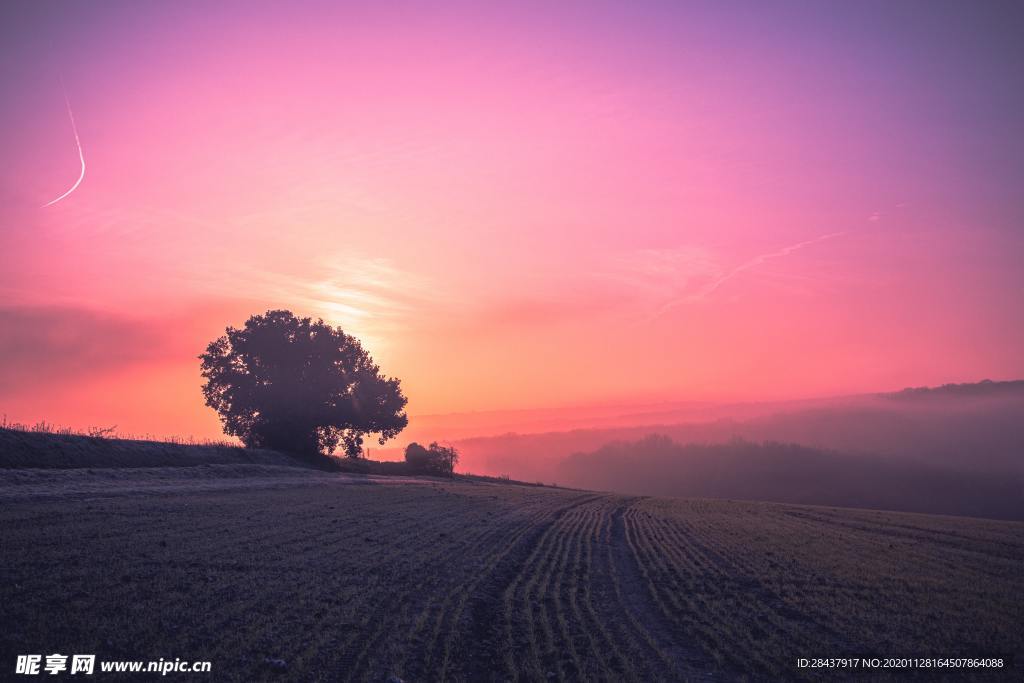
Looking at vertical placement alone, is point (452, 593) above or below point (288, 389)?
below

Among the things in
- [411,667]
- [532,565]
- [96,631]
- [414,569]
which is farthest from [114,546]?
[532,565]

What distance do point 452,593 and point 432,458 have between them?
75581 mm

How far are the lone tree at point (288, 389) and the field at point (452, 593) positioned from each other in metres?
41.4

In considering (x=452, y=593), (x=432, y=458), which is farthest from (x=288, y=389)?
(x=452, y=593)

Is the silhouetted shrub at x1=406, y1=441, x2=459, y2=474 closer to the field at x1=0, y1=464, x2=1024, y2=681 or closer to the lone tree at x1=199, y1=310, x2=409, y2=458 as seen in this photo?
the lone tree at x1=199, y1=310, x2=409, y2=458

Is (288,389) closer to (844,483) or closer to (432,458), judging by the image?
(432,458)

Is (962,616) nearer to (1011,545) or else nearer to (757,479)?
(1011,545)

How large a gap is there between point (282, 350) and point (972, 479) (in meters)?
157

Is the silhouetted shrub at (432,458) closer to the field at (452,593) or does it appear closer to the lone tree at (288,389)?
the lone tree at (288,389)

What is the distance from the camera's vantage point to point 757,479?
16588 cm

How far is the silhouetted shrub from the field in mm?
57590

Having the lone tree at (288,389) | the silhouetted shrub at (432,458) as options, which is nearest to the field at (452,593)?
the lone tree at (288,389)

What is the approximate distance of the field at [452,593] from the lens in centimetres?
1162

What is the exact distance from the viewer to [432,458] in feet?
297
